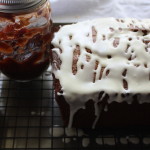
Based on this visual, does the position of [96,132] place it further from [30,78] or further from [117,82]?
[30,78]

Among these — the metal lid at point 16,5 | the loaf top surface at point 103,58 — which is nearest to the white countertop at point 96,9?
the loaf top surface at point 103,58

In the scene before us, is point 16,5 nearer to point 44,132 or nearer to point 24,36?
point 24,36

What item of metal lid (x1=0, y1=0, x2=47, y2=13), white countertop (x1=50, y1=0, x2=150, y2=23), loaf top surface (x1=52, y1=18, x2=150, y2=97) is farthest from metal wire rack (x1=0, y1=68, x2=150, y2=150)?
white countertop (x1=50, y1=0, x2=150, y2=23)

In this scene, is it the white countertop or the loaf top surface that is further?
the white countertop

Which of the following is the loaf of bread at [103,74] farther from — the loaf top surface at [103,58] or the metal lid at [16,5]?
the metal lid at [16,5]

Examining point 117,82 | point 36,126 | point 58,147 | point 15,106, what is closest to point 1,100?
point 15,106

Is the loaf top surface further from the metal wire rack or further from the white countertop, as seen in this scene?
the white countertop
